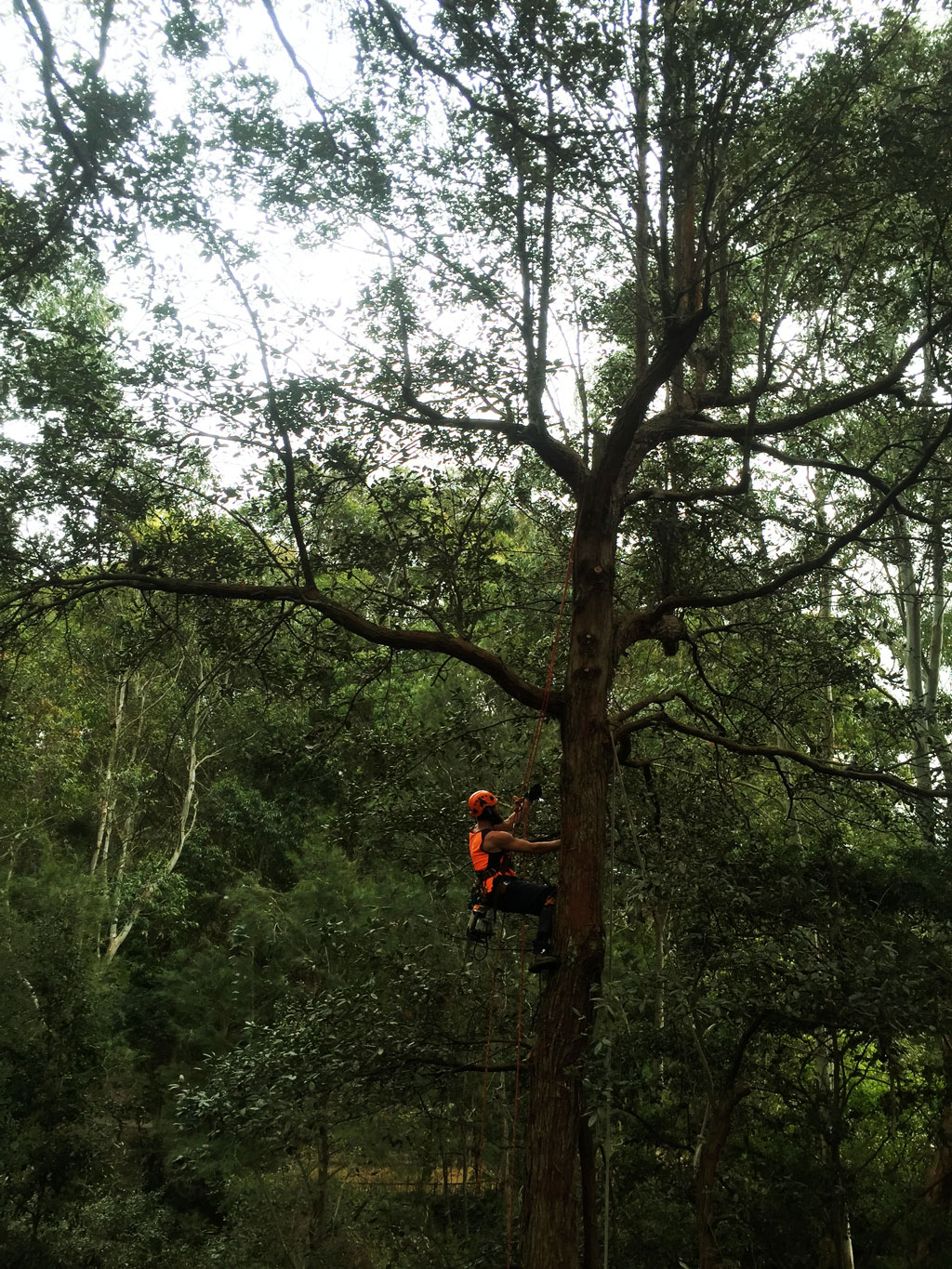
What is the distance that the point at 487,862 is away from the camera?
5297 mm

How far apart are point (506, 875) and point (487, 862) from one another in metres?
0.12

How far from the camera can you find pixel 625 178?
5375mm

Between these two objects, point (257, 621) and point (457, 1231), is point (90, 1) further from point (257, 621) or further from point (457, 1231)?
point (457, 1231)

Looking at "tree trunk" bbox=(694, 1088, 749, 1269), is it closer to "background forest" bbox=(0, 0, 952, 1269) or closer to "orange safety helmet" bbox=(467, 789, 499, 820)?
"background forest" bbox=(0, 0, 952, 1269)

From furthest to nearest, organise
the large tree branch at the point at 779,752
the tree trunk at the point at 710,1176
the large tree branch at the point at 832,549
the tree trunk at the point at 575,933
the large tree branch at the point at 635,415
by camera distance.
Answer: the tree trunk at the point at 710,1176 → the large tree branch at the point at 779,752 → the large tree branch at the point at 635,415 → the large tree branch at the point at 832,549 → the tree trunk at the point at 575,933

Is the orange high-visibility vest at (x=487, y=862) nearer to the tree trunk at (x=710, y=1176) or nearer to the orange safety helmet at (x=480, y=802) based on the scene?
the orange safety helmet at (x=480, y=802)

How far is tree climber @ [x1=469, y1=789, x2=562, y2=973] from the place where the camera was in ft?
16.9

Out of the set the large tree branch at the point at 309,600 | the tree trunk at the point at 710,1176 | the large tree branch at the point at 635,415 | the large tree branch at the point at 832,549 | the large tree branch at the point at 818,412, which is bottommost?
the tree trunk at the point at 710,1176

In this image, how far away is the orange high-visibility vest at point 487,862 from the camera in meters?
5.28

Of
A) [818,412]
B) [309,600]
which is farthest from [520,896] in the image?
[818,412]

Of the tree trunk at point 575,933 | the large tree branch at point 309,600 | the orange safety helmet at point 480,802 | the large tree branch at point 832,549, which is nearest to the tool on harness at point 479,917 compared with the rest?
the orange safety helmet at point 480,802

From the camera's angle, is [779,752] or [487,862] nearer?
[487,862]

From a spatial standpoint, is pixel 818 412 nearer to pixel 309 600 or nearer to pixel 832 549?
pixel 832 549

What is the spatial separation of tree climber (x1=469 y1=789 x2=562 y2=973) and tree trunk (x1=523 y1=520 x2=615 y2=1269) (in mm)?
260
